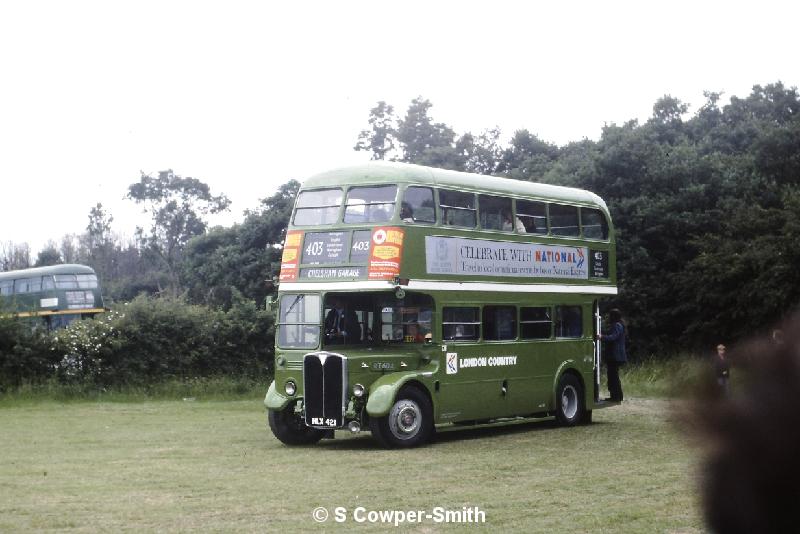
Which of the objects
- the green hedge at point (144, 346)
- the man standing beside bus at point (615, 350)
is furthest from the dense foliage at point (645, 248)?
the man standing beside bus at point (615, 350)

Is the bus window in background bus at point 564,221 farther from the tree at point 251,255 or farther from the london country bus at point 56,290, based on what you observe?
the london country bus at point 56,290

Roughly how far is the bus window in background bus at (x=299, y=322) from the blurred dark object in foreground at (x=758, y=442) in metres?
16.1

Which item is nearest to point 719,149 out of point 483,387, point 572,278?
point 572,278

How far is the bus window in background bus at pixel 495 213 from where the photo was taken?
18.9 m

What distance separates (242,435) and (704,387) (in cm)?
1828

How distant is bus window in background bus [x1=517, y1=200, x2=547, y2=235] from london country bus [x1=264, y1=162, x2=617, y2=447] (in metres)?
0.03

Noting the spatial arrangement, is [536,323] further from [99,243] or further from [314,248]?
[99,243]

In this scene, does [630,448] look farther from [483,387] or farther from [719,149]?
[719,149]

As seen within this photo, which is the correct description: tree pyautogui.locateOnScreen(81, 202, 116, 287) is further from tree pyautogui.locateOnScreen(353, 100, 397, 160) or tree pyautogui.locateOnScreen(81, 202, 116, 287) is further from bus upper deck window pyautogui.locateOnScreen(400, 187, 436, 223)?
bus upper deck window pyautogui.locateOnScreen(400, 187, 436, 223)

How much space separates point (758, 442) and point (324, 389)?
15.7m

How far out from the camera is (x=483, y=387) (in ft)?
61.7

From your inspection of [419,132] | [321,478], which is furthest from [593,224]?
[419,132]

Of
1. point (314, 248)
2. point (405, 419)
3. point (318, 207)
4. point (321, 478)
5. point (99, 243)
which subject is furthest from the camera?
point (99, 243)

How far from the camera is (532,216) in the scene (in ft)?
66.0
